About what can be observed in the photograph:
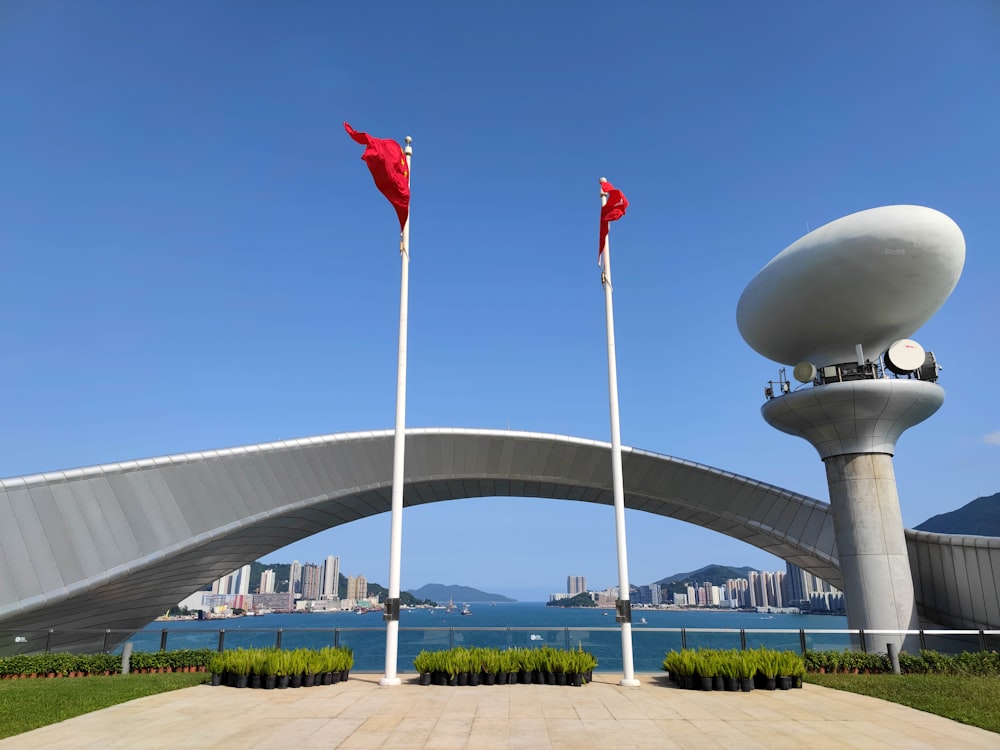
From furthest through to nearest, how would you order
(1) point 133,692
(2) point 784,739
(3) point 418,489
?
(3) point 418,489, (1) point 133,692, (2) point 784,739

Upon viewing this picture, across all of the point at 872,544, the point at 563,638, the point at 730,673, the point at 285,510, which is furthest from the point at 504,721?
the point at 285,510

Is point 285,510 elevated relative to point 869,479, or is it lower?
lower

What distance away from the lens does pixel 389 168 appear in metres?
18.6

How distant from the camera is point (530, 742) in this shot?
10102 mm

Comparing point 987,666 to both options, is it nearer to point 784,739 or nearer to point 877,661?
point 877,661

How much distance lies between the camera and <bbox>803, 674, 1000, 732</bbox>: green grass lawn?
12578mm

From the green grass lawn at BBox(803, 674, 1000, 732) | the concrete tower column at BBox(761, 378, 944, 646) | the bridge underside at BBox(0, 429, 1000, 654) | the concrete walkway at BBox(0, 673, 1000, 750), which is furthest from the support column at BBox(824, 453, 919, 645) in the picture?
the concrete walkway at BBox(0, 673, 1000, 750)

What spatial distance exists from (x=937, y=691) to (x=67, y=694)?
20.4m

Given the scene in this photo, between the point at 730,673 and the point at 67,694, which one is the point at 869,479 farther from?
the point at 67,694

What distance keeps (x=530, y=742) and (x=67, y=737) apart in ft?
25.6

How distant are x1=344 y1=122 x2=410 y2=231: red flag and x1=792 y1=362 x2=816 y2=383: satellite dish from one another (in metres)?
17.5

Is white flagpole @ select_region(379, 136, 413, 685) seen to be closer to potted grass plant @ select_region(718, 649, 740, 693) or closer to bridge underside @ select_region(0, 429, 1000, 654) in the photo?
potted grass plant @ select_region(718, 649, 740, 693)

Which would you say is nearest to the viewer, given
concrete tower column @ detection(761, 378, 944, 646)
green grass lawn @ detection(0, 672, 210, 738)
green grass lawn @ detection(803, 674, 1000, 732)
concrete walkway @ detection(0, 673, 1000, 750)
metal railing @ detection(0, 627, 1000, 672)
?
concrete walkway @ detection(0, 673, 1000, 750)

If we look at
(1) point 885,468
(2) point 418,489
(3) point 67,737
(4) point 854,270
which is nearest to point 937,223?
(4) point 854,270
